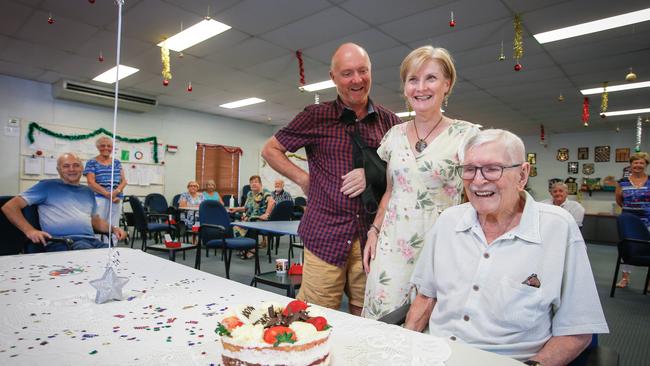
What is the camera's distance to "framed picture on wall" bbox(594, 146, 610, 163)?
9.55 m

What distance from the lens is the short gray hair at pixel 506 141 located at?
1092mm

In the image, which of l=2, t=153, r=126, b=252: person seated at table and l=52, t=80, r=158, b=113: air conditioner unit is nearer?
l=2, t=153, r=126, b=252: person seated at table

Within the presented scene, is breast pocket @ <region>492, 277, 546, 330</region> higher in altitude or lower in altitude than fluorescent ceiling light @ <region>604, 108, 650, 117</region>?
lower

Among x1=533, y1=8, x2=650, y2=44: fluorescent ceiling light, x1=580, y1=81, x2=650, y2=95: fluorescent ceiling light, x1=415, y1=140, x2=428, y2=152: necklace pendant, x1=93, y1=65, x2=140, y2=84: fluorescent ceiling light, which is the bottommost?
x1=415, y1=140, x2=428, y2=152: necklace pendant

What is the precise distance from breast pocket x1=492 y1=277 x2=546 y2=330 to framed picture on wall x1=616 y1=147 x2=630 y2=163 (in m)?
10.6

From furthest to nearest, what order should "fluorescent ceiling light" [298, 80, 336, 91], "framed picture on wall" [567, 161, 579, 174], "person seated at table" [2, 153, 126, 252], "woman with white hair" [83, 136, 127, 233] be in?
"framed picture on wall" [567, 161, 579, 174]
"fluorescent ceiling light" [298, 80, 336, 91]
"woman with white hair" [83, 136, 127, 233]
"person seated at table" [2, 153, 126, 252]

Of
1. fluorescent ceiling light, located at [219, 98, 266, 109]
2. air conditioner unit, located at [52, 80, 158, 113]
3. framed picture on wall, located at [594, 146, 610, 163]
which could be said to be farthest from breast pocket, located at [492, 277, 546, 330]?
framed picture on wall, located at [594, 146, 610, 163]

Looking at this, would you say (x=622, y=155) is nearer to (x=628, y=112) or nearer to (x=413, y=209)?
(x=628, y=112)

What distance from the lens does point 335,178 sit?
1539mm

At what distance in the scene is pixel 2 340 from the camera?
869 millimetres

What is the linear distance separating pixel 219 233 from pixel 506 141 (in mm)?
3852

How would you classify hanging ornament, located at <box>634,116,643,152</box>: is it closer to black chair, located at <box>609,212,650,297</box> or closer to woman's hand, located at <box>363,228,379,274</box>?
black chair, located at <box>609,212,650,297</box>

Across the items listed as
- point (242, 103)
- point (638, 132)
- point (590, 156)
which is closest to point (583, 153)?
point (590, 156)

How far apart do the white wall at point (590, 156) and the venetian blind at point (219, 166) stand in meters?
6.91
